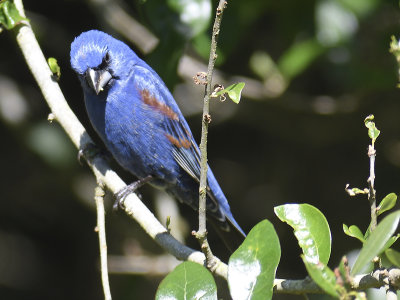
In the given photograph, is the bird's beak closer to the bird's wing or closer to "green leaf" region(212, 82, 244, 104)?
the bird's wing

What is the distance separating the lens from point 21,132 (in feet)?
16.6

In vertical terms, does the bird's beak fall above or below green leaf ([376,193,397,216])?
above

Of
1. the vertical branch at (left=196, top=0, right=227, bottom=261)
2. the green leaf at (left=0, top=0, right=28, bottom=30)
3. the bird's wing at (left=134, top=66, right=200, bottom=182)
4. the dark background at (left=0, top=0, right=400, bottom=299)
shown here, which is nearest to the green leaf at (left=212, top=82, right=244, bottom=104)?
the vertical branch at (left=196, top=0, right=227, bottom=261)

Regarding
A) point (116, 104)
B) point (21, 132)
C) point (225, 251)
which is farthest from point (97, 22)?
point (225, 251)

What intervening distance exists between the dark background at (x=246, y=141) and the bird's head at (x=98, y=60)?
44.5 inches

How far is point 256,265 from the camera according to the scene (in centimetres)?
221

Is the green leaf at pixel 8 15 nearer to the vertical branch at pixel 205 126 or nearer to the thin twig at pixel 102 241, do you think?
the thin twig at pixel 102 241

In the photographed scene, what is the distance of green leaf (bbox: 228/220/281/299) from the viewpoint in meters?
2.18

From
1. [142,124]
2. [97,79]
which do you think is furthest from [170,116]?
[97,79]

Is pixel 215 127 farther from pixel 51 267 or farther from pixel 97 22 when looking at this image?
pixel 51 267

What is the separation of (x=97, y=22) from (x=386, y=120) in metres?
2.48

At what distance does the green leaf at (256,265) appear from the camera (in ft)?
7.15

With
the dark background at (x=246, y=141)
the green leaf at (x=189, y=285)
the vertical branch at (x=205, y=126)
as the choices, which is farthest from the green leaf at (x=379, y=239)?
the dark background at (x=246, y=141)

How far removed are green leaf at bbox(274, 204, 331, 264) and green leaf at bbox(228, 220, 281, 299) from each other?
0.49ft
